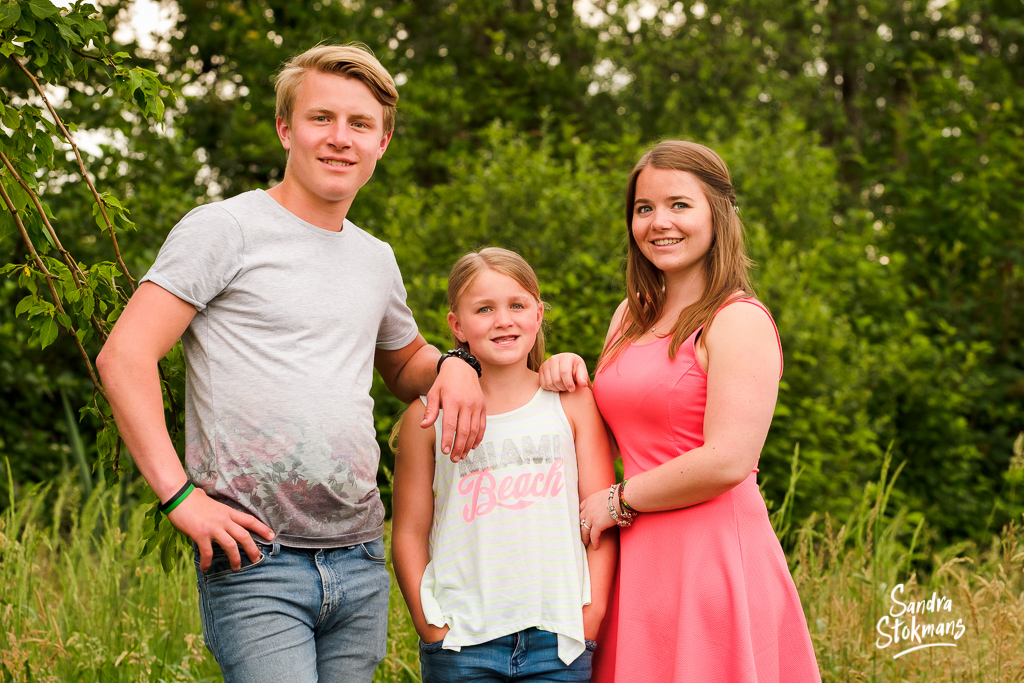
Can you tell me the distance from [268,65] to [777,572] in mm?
7031

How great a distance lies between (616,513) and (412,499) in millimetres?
537

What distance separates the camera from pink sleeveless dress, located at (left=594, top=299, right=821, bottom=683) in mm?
2045

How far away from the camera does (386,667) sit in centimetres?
309

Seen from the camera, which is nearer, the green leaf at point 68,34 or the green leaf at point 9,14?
the green leaf at point 9,14

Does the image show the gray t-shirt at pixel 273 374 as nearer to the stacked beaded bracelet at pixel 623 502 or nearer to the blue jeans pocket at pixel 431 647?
the blue jeans pocket at pixel 431 647

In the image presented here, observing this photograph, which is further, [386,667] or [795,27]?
[795,27]

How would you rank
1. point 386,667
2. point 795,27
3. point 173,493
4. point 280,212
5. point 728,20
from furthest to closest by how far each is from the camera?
point 795,27
point 728,20
point 386,667
point 280,212
point 173,493

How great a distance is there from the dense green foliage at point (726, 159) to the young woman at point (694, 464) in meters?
1.28

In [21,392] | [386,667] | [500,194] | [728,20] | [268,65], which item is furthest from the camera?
[728,20]

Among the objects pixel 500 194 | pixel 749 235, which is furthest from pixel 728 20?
pixel 500 194

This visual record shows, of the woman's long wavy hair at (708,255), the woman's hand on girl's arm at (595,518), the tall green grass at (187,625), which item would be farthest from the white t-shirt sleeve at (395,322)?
the tall green grass at (187,625)

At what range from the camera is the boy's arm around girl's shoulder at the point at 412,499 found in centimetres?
219

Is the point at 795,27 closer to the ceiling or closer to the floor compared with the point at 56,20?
closer to the ceiling

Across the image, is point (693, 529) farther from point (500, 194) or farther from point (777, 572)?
point (500, 194)
